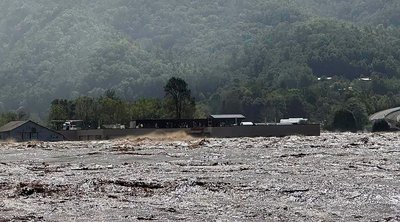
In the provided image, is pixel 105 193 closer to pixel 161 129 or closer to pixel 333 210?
pixel 333 210

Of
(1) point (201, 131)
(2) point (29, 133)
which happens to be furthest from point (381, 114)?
(2) point (29, 133)

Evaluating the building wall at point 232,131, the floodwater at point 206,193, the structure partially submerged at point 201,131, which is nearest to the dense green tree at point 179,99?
the structure partially submerged at point 201,131

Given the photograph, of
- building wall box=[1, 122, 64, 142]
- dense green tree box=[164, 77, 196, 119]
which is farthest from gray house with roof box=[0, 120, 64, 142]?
dense green tree box=[164, 77, 196, 119]

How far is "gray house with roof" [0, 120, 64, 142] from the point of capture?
106250 millimetres

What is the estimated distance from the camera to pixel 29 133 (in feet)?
351

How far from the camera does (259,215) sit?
60.8 ft

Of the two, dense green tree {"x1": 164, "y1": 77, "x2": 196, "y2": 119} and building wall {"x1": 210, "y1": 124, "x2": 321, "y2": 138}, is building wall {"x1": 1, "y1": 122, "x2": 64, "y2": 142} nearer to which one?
building wall {"x1": 210, "y1": 124, "x2": 321, "y2": 138}

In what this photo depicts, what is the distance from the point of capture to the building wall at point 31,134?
106 m

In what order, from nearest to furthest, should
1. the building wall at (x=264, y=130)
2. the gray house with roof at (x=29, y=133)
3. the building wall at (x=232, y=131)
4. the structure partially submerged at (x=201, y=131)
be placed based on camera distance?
the building wall at (x=232, y=131) < the structure partially submerged at (x=201, y=131) < the gray house with roof at (x=29, y=133) < the building wall at (x=264, y=130)

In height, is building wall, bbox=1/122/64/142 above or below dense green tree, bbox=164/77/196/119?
below

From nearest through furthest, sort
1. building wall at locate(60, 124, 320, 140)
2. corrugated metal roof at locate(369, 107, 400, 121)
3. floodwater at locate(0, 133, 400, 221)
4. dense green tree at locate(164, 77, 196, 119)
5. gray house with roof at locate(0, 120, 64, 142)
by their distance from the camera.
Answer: floodwater at locate(0, 133, 400, 221)
building wall at locate(60, 124, 320, 140)
gray house with roof at locate(0, 120, 64, 142)
dense green tree at locate(164, 77, 196, 119)
corrugated metal roof at locate(369, 107, 400, 121)

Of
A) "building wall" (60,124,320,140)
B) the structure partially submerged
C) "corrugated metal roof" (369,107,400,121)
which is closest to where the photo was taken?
"building wall" (60,124,320,140)

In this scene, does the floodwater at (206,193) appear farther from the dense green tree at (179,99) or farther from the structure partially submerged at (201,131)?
the dense green tree at (179,99)

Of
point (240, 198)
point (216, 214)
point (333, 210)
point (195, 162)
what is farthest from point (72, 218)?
point (195, 162)
